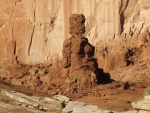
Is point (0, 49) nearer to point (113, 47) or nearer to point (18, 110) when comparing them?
point (113, 47)

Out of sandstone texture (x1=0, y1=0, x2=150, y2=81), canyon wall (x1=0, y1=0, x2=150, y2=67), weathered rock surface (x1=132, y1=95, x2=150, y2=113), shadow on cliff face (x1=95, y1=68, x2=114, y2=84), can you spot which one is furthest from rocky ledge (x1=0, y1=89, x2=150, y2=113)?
canyon wall (x1=0, y1=0, x2=150, y2=67)

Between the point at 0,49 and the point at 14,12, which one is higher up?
the point at 14,12

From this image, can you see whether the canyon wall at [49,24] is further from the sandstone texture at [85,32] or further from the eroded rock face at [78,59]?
the eroded rock face at [78,59]

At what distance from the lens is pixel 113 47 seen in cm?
4722

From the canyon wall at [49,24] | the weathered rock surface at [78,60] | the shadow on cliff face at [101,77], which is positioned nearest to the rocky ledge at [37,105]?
the weathered rock surface at [78,60]

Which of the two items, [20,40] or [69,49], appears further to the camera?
[20,40]

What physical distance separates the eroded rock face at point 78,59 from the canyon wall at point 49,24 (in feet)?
60.7

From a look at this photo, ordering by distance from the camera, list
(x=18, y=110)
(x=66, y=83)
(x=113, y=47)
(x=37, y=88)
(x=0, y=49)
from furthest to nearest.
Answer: (x=0, y=49)
(x=113, y=47)
(x=37, y=88)
(x=66, y=83)
(x=18, y=110)

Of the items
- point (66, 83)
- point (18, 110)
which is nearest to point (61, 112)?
point (18, 110)

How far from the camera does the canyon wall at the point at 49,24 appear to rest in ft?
163

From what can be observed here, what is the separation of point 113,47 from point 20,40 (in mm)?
13642

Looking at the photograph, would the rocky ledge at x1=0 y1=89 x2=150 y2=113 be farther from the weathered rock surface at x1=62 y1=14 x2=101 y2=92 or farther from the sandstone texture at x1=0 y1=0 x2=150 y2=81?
the sandstone texture at x1=0 y1=0 x2=150 y2=81

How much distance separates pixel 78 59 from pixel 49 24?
26926 millimetres

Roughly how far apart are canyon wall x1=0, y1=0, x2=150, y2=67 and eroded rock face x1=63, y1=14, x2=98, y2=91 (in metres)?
18.5
